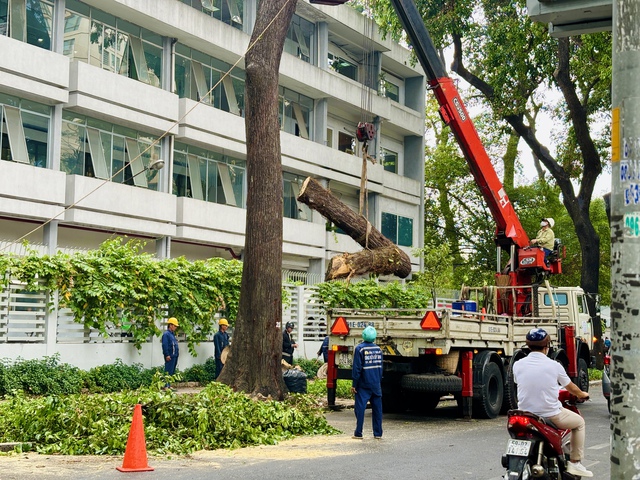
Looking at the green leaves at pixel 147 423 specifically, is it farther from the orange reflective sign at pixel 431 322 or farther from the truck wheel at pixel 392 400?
the truck wheel at pixel 392 400

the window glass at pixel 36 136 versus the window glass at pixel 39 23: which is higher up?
the window glass at pixel 39 23

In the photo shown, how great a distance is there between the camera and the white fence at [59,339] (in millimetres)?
19062

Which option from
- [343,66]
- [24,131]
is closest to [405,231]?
[343,66]

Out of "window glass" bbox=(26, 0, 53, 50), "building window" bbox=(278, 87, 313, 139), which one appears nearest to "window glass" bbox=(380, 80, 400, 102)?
"building window" bbox=(278, 87, 313, 139)

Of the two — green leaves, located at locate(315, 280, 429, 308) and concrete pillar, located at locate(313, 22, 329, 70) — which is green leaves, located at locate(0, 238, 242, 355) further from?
concrete pillar, located at locate(313, 22, 329, 70)

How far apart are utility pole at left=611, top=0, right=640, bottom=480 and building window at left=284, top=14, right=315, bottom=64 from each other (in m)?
34.5

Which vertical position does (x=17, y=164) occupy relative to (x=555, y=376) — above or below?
above

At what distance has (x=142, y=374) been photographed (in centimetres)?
2127

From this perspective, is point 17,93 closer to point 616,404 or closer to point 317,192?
point 317,192

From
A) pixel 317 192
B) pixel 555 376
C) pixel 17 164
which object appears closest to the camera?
pixel 555 376

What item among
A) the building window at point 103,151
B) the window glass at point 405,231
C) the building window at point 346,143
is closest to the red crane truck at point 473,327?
the building window at point 103,151

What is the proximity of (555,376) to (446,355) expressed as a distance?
27.0 ft

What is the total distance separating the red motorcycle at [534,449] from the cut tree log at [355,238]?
14.2 meters

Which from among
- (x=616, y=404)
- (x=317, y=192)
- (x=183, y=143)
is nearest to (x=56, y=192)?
(x=183, y=143)
